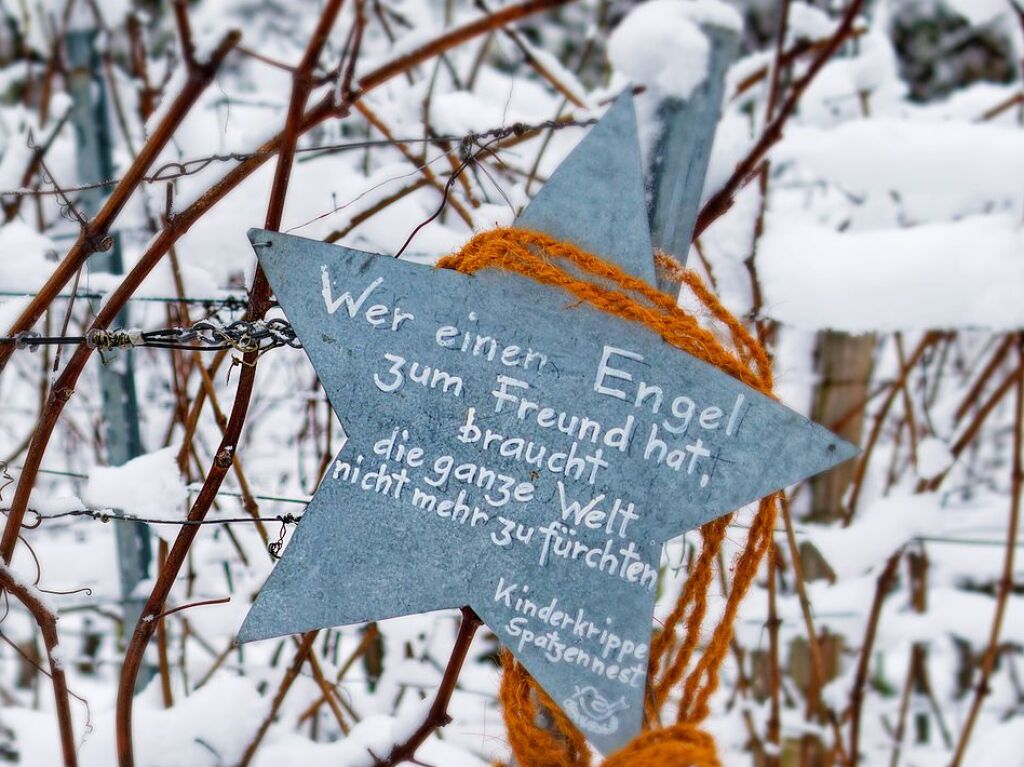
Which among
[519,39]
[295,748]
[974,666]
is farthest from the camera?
[974,666]

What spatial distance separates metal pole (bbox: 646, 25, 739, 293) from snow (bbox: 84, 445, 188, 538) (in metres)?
0.60

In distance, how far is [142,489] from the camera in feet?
3.31

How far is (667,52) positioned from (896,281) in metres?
0.65

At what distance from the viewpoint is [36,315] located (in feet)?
2.81

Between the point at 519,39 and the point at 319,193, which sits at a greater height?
the point at 519,39

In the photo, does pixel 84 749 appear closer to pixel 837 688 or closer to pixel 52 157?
pixel 837 688

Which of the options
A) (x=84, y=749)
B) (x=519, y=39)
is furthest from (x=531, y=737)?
(x=519, y=39)

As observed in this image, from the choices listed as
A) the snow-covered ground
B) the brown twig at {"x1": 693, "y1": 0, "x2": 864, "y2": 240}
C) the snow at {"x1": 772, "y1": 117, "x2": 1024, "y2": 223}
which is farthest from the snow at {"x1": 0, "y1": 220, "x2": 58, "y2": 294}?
the snow at {"x1": 772, "y1": 117, "x2": 1024, "y2": 223}

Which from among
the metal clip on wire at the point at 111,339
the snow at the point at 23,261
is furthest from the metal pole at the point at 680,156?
the snow at the point at 23,261

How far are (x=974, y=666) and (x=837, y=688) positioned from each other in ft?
5.36

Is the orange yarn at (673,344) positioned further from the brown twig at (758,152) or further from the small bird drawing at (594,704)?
the brown twig at (758,152)

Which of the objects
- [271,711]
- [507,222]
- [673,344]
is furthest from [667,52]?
[271,711]

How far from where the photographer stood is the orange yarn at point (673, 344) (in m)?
0.73

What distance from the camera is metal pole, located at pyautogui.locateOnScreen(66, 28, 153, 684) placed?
1584 mm
